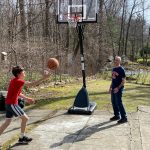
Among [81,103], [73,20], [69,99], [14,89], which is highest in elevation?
[73,20]

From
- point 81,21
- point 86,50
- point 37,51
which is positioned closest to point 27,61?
point 37,51

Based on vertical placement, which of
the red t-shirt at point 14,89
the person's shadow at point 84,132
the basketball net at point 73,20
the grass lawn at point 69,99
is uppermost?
the basketball net at point 73,20

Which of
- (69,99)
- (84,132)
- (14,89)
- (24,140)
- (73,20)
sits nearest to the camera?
(14,89)

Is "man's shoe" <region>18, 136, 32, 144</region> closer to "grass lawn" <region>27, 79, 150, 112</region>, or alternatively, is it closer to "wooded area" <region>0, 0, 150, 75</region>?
"grass lawn" <region>27, 79, 150, 112</region>

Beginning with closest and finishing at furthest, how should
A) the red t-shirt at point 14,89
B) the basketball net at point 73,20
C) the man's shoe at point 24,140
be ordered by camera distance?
the red t-shirt at point 14,89
the man's shoe at point 24,140
the basketball net at point 73,20

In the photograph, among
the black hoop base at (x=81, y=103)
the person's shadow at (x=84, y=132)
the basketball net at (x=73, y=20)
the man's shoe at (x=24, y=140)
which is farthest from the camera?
the basketball net at (x=73, y=20)

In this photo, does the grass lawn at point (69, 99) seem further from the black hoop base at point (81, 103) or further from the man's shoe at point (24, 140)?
the man's shoe at point (24, 140)

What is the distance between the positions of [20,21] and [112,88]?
12.8m

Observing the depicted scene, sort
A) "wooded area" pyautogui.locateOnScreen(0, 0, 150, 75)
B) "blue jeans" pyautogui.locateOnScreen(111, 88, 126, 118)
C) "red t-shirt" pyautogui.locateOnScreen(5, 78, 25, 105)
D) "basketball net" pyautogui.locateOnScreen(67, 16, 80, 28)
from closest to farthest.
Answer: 1. "red t-shirt" pyautogui.locateOnScreen(5, 78, 25, 105)
2. "blue jeans" pyautogui.locateOnScreen(111, 88, 126, 118)
3. "basketball net" pyautogui.locateOnScreen(67, 16, 80, 28)
4. "wooded area" pyautogui.locateOnScreen(0, 0, 150, 75)

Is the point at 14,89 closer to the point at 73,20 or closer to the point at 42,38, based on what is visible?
the point at 73,20

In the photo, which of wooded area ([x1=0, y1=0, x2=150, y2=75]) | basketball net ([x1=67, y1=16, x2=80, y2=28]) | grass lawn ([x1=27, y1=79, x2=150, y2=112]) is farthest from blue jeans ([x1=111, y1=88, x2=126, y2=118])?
wooded area ([x1=0, y1=0, x2=150, y2=75])

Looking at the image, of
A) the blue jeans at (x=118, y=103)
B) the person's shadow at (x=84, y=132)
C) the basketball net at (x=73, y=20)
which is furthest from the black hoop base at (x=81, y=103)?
the basketball net at (x=73, y=20)

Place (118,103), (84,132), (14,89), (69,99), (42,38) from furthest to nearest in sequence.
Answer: (42,38)
(69,99)
(118,103)
(84,132)
(14,89)

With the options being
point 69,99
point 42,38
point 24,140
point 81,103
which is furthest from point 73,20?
point 42,38
